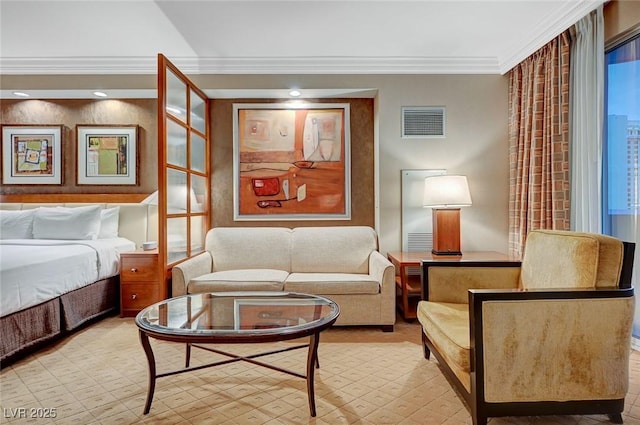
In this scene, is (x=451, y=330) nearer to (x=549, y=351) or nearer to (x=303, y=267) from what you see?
(x=549, y=351)

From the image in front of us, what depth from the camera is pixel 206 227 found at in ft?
13.1

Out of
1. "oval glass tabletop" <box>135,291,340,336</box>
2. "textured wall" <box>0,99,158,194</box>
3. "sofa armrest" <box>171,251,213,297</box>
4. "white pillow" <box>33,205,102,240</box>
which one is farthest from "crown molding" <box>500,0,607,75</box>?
"white pillow" <box>33,205,102,240</box>

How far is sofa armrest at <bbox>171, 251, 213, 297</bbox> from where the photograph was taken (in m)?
2.97

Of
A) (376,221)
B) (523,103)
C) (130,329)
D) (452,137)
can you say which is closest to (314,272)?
(376,221)

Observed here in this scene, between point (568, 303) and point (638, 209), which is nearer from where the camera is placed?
point (568, 303)

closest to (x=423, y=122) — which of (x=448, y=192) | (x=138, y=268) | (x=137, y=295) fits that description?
(x=448, y=192)

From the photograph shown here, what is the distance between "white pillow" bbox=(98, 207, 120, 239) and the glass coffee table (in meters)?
1.98

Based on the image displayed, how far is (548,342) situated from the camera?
1.65 metres

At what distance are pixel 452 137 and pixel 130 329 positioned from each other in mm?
3519

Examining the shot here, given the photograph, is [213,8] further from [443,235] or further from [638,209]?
[638,209]

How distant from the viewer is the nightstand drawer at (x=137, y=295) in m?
3.43

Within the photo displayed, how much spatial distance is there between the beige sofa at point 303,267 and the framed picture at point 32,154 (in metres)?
2.04

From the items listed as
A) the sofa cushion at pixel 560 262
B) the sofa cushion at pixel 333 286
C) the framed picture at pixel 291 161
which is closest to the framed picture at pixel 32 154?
the framed picture at pixel 291 161

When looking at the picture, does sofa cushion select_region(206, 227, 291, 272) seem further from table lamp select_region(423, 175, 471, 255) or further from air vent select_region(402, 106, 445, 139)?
air vent select_region(402, 106, 445, 139)
